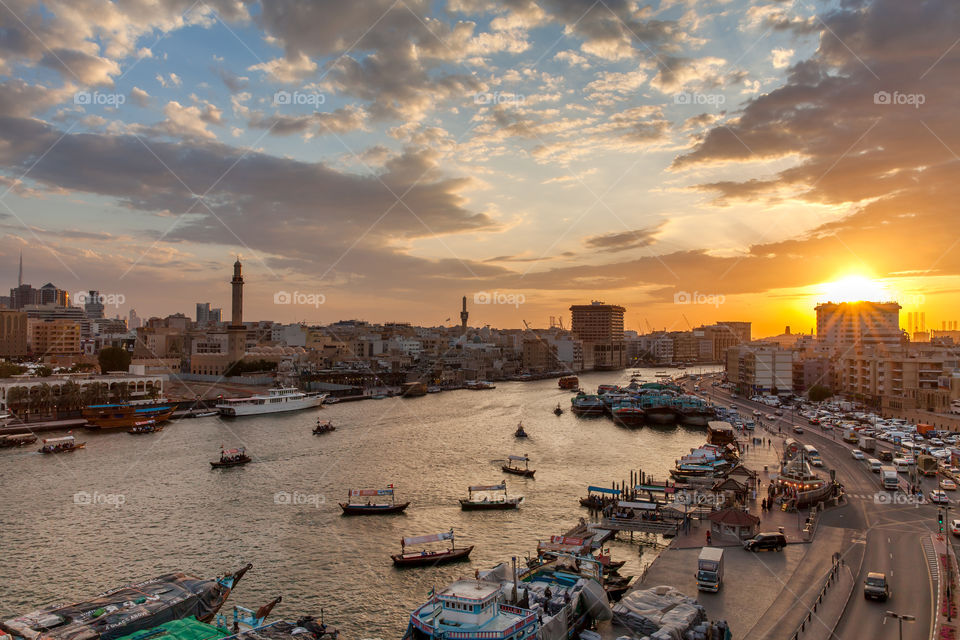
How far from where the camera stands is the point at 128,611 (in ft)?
30.1

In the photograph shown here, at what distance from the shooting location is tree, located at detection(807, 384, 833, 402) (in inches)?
1566

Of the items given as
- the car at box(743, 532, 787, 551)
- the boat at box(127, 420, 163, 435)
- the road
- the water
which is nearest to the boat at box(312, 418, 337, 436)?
the water

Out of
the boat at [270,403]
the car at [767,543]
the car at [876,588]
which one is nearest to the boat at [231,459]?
the boat at [270,403]

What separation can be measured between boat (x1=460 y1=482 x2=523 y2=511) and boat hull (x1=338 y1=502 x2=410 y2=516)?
73.3 inches

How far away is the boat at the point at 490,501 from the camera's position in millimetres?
17172

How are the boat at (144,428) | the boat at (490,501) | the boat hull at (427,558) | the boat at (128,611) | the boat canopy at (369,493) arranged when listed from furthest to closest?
1. the boat at (144,428)
2. the boat at (490,501)
3. the boat canopy at (369,493)
4. the boat hull at (427,558)
5. the boat at (128,611)

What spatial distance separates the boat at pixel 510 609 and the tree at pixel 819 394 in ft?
116

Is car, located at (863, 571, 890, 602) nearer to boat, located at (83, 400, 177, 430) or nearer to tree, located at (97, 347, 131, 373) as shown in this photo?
boat, located at (83, 400, 177, 430)

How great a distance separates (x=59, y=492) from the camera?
18.3m

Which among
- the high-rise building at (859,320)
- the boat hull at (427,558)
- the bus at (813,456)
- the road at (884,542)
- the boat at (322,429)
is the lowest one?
the boat hull at (427,558)

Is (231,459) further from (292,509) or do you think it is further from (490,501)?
(490,501)

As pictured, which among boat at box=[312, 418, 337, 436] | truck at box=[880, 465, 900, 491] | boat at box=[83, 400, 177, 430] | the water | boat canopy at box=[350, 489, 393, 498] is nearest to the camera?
the water

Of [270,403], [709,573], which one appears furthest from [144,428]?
[709,573]

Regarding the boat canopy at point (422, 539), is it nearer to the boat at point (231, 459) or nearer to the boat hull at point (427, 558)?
the boat hull at point (427, 558)
